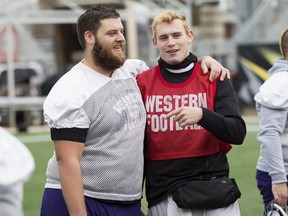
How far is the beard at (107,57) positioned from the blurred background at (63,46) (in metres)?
18.8

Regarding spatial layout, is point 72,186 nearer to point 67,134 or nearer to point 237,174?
point 67,134

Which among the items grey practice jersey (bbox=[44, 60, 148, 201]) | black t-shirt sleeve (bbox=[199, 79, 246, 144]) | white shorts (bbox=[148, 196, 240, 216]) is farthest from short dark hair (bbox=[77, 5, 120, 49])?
white shorts (bbox=[148, 196, 240, 216])

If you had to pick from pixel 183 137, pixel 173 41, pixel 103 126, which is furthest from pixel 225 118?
pixel 103 126

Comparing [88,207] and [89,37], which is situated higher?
[89,37]

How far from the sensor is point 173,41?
519 cm

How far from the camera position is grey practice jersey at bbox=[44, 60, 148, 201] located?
483 cm

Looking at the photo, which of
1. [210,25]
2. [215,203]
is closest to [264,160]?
[215,203]

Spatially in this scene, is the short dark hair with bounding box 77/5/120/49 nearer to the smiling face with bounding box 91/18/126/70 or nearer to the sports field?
the smiling face with bounding box 91/18/126/70

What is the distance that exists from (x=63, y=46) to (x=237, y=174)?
2267 cm

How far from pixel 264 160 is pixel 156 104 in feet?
4.06

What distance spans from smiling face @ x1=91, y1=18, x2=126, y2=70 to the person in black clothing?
0.33 m

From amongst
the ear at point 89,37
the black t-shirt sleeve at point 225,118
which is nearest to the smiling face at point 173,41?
the black t-shirt sleeve at point 225,118

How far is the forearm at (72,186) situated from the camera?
187 inches

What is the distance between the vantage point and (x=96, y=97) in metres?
4.92
